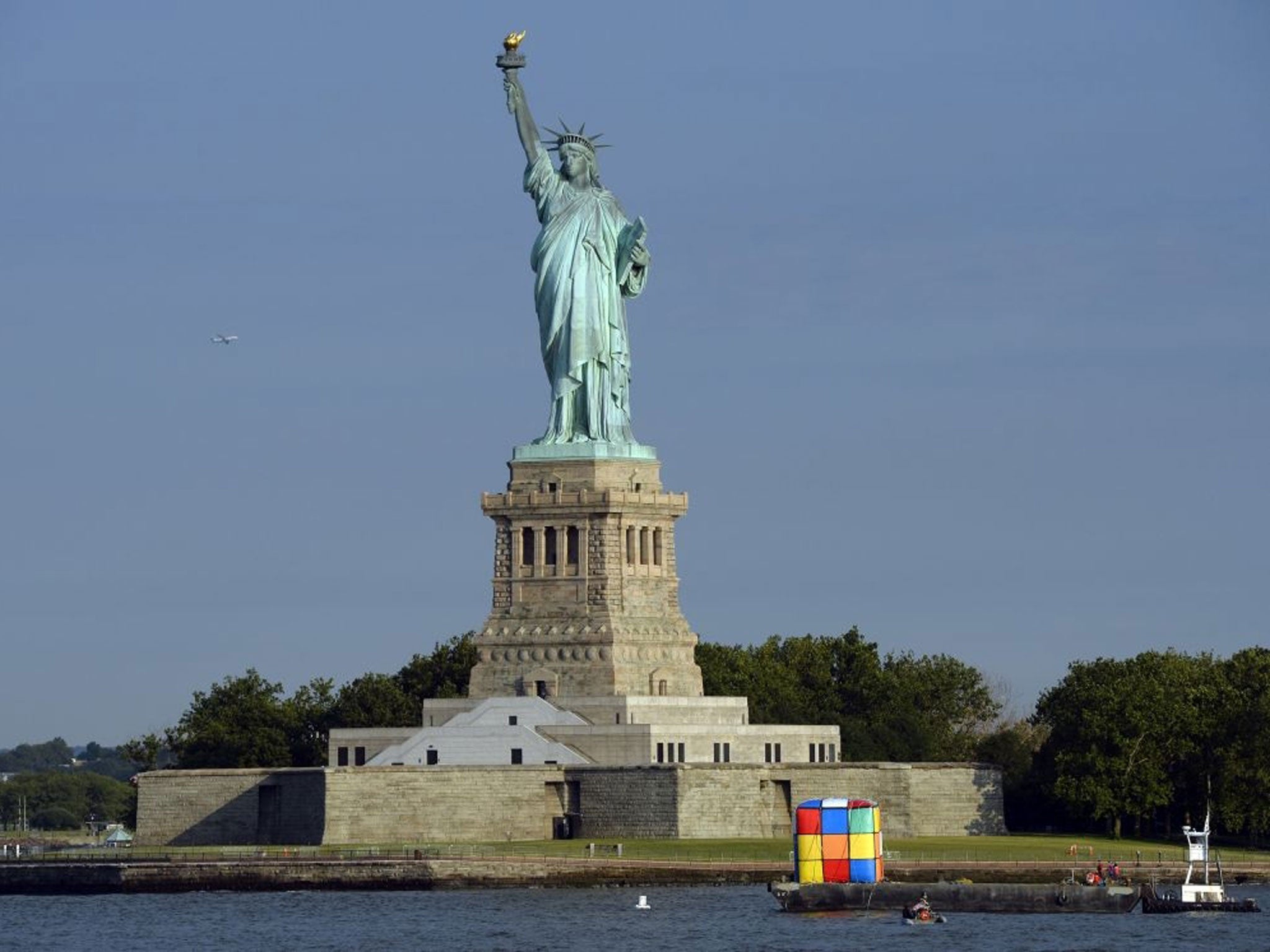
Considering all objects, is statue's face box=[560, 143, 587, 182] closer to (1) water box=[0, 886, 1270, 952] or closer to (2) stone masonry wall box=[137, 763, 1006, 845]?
(2) stone masonry wall box=[137, 763, 1006, 845]

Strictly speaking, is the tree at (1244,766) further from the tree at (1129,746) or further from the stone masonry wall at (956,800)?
the stone masonry wall at (956,800)

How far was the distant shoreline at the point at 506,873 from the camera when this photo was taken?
363 ft

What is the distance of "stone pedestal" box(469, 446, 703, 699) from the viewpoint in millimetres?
124125

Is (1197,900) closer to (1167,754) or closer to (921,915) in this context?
(921,915)

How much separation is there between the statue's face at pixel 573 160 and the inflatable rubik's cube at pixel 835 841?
30626mm

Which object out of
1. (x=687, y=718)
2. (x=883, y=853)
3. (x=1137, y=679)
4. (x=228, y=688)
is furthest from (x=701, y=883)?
(x=228, y=688)

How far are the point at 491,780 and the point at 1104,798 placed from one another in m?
22.7

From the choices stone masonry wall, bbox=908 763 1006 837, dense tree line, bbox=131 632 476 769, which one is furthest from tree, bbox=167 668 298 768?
stone masonry wall, bbox=908 763 1006 837

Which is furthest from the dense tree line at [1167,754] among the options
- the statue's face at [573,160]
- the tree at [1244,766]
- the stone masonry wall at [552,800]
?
the statue's face at [573,160]

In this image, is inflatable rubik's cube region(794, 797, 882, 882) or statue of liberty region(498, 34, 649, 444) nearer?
inflatable rubik's cube region(794, 797, 882, 882)

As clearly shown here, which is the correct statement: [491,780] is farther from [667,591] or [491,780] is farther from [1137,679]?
[1137,679]

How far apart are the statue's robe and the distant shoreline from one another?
20.9 metres

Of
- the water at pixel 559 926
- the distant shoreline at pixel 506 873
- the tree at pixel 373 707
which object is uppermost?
the tree at pixel 373 707

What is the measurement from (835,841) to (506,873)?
11.8m
